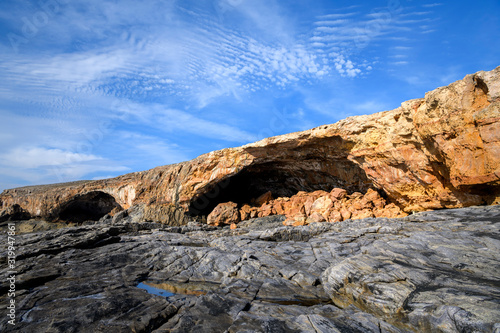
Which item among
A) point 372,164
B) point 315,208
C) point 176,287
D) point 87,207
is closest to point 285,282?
point 176,287

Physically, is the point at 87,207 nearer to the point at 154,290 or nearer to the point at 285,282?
the point at 154,290

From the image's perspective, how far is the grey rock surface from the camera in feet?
19.2

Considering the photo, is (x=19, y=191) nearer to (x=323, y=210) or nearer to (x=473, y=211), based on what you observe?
(x=323, y=210)

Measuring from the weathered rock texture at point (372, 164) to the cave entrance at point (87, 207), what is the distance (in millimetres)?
3410

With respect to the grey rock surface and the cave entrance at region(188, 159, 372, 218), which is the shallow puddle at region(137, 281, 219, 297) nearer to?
the grey rock surface

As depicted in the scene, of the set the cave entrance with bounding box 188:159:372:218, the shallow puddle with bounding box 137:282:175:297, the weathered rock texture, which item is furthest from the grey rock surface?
the cave entrance with bounding box 188:159:372:218

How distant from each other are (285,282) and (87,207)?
38287 millimetres

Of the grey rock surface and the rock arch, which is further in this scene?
the rock arch

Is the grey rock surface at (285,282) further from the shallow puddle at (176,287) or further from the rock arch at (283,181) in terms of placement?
the rock arch at (283,181)

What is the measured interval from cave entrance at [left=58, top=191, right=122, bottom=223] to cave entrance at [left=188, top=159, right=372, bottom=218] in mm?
16023

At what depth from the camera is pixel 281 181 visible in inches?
982

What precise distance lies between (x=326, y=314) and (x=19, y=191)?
48.3m

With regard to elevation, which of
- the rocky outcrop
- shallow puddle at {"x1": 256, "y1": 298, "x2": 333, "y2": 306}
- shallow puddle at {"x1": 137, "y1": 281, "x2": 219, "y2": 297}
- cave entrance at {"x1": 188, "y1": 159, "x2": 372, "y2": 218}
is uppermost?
cave entrance at {"x1": 188, "y1": 159, "x2": 372, "y2": 218}

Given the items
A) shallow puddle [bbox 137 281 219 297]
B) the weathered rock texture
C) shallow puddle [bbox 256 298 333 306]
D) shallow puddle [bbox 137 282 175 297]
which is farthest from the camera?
the weathered rock texture
